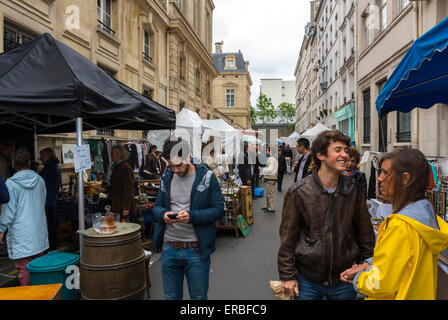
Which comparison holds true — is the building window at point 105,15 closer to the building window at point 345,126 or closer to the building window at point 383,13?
the building window at point 383,13

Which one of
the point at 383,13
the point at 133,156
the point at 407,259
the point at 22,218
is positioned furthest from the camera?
the point at 383,13

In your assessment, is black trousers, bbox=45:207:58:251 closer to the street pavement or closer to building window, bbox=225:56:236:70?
the street pavement

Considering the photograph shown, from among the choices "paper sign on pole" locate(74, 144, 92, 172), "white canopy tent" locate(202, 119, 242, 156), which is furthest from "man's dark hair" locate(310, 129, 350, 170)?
"white canopy tent" locate(202, 119, 242, 156)

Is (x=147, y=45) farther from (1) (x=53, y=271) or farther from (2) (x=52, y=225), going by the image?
(1) (x=53, y=271)

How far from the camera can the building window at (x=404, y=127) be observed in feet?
32.6

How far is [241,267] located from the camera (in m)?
5.13

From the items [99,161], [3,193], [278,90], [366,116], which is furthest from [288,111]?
[3,193]

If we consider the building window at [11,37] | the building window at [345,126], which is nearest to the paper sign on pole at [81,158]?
the building window at [11,37]

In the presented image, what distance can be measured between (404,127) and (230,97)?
40318mm

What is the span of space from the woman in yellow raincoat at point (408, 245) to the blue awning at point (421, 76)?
1665 millimetres

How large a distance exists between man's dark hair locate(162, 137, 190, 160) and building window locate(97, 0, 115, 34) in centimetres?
1076

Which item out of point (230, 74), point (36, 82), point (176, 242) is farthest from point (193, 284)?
point (230, 74)

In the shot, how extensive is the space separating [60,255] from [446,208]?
16.4 ft

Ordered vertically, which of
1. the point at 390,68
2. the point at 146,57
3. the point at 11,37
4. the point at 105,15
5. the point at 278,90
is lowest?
the point at 11,37
